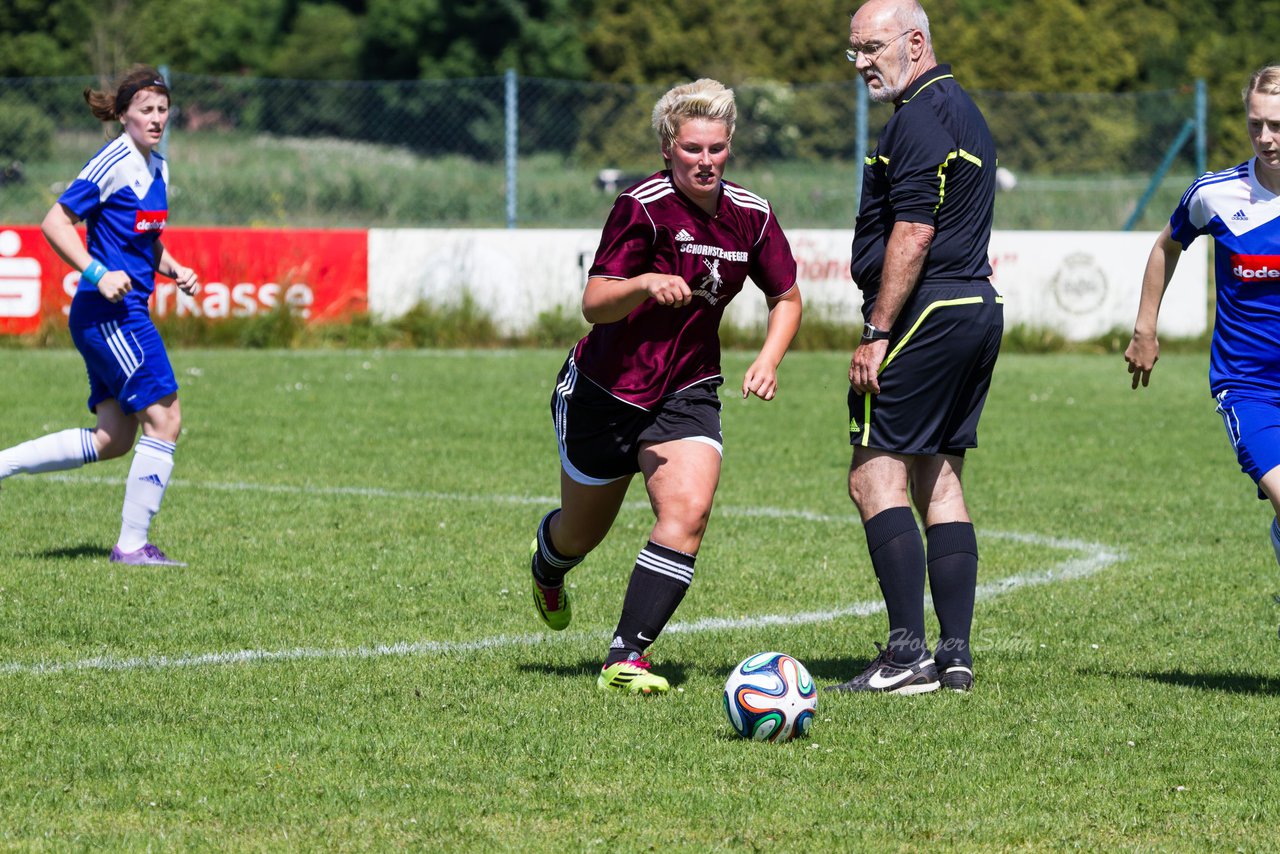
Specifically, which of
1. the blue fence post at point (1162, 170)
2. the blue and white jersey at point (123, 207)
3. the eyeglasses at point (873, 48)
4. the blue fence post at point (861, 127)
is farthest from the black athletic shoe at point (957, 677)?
the blue fence post at point (1162, 170)

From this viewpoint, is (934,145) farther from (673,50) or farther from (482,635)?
(673,50)

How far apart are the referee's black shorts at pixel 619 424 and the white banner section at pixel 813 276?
1204 centimetres

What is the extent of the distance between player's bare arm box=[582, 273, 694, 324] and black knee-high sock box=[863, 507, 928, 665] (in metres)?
0.98

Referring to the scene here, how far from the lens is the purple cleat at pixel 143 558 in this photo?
7574 millimetres

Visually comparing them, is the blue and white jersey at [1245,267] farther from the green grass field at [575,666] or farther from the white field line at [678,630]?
the white field line at [678,630]

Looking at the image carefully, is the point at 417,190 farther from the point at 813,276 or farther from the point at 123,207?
the point at 123,207

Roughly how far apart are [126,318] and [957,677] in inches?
159

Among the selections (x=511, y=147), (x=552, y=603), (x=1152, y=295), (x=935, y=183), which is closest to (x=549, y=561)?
(x=552, y=603)

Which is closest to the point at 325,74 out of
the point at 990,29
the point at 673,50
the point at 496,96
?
the point at 673,50

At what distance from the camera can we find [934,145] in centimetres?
533

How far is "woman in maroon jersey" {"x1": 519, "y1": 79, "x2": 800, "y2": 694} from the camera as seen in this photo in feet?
17.5

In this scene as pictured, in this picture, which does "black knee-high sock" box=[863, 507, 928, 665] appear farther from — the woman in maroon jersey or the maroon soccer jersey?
the maroon soccer jersey

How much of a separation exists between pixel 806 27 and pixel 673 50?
4.67 m

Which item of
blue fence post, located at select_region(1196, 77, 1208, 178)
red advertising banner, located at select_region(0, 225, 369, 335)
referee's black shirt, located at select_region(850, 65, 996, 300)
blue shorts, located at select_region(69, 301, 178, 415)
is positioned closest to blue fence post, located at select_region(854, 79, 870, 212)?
blue fence post, located at select_region(1196, 77, 1208, 178)
